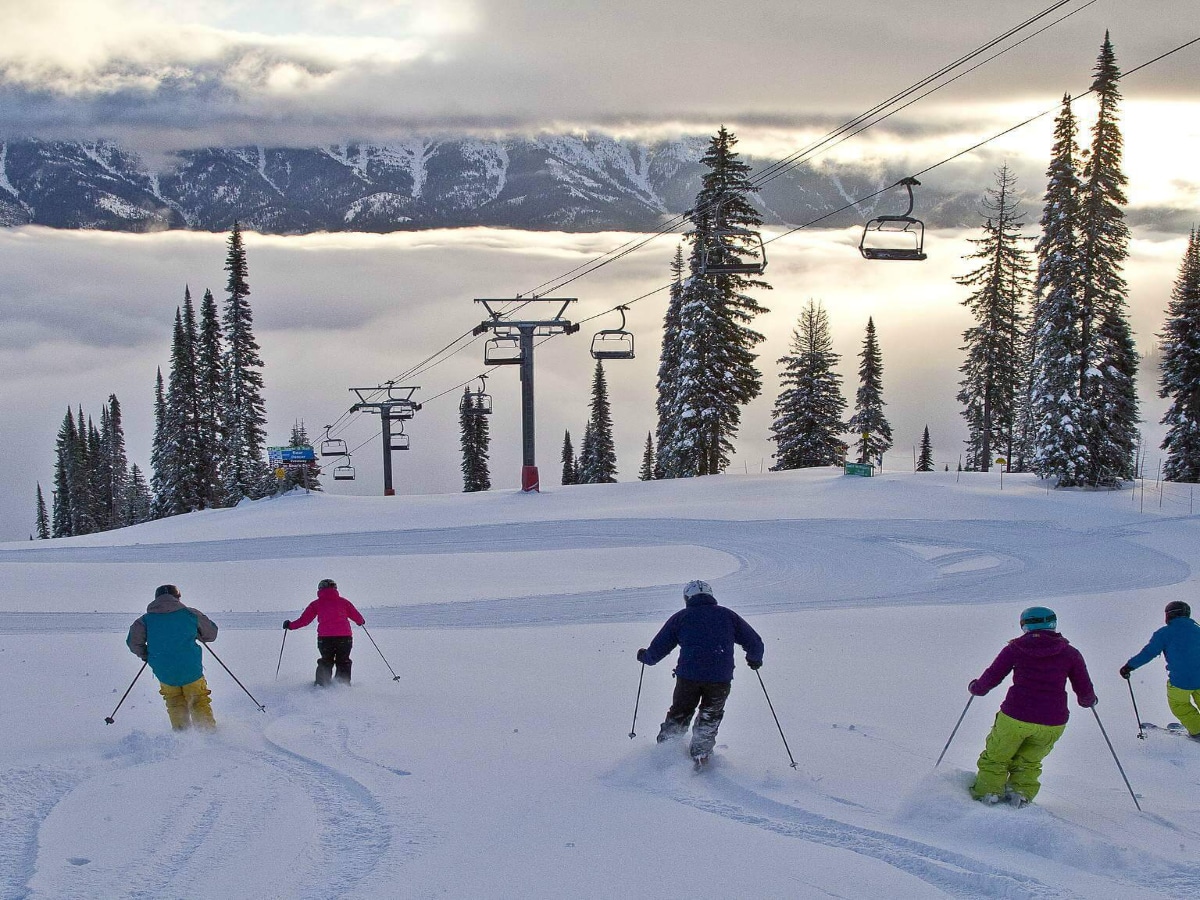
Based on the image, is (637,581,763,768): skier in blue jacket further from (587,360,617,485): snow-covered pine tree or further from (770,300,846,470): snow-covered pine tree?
(587,360,617,485): snow-covered pine tree

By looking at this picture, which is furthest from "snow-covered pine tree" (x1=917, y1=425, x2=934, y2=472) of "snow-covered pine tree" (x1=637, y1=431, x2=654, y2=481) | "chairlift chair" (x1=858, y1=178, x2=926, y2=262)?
"chairlift chair" (x1=858, y1=178, x2=926, y2=262)

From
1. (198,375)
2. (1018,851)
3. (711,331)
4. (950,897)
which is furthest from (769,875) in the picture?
(198,375)

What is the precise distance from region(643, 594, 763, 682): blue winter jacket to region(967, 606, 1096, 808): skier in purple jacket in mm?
2013

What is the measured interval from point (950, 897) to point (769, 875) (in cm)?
106

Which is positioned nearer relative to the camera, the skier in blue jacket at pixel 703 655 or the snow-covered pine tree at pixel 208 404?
the skier in blue jacket at pixel 703 655

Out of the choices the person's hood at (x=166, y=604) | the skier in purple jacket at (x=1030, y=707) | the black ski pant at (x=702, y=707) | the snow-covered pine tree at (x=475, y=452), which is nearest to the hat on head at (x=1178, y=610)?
the skier in purple jacket at (x=1030, y=707)

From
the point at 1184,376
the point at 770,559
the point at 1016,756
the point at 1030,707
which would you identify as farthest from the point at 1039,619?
the point at 1184,376

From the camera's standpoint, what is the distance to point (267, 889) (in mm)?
5629

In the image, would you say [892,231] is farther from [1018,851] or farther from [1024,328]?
[1024,328]

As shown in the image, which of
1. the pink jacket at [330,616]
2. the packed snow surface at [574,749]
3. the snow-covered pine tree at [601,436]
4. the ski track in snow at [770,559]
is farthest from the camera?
the snow-covered pine tree at [601,436]

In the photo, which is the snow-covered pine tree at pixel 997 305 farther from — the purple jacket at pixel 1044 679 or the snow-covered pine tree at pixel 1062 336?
the purple jacket at pixel 1044 679

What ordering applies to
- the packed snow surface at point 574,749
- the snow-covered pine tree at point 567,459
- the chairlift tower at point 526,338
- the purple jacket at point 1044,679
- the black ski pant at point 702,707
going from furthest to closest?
1. the snow-covered pine tree at point 567,459
2. the chairlift tower at point 526,338
3. the black ski pant at point 702,707
4. the purple jacket at point 1044,679
5. the packed snow surface at point 574,749

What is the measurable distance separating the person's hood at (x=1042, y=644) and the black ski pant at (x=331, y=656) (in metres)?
7.95

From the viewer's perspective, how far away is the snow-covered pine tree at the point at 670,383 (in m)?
46.7
